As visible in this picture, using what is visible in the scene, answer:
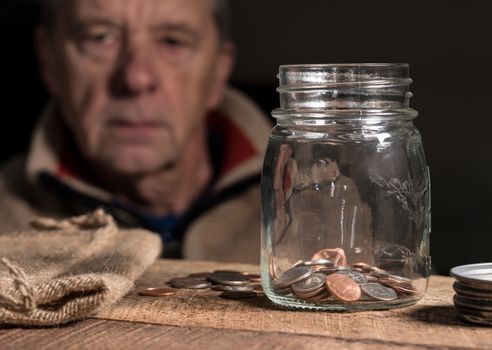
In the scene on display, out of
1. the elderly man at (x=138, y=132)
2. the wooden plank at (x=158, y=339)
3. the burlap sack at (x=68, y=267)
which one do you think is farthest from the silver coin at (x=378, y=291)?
the elderly man at (x=138, y=132)

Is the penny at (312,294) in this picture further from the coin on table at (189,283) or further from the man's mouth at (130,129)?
the man's mouth at (130,129)

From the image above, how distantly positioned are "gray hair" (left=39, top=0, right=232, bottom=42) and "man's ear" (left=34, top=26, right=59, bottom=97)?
31mm

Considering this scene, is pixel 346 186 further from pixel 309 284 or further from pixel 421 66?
pixel 421 66

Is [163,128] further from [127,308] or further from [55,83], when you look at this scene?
[127,308]

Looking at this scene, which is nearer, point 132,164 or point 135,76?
point 135,76

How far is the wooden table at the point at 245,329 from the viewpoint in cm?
92

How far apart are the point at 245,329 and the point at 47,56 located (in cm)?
173

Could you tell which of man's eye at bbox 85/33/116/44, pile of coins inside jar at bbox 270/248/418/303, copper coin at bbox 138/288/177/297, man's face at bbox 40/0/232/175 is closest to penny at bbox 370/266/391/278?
pile of coins inside jar at bbox 270/248/418/303

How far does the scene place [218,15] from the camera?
8.47ft

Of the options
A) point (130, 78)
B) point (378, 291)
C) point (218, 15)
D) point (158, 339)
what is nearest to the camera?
point (158, 339)

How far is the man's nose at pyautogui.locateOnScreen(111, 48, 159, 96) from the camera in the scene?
2301 millimetres

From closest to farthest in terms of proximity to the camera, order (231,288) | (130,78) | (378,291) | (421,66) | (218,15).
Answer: (378,291) → (231,288) → (130,78) → (218,15) → (421,66)

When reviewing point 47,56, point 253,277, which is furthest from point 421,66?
point 253,277

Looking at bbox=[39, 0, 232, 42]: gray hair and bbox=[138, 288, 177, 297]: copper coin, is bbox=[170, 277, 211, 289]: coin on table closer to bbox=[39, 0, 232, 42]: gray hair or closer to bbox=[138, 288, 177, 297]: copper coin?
bbox=[138, 288, 177, 297]: copper coin
